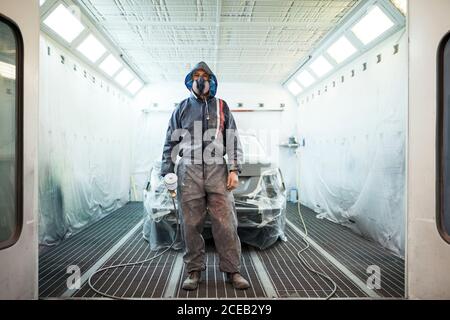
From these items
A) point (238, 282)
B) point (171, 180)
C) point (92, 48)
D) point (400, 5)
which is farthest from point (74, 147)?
point (400, 5)

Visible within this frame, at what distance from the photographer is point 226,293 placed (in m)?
2.02

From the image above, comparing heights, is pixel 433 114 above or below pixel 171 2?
below

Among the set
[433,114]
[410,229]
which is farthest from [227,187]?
[433,114]

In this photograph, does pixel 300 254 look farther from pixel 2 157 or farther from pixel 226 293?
pixel 2 157

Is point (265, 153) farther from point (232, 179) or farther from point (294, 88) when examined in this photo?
point (294, 88)

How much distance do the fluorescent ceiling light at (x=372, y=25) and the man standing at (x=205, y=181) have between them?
6.84 ft

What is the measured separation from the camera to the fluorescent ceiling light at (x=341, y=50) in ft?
12.0

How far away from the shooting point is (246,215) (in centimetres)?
284

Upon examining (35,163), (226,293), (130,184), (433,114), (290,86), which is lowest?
(226,293)

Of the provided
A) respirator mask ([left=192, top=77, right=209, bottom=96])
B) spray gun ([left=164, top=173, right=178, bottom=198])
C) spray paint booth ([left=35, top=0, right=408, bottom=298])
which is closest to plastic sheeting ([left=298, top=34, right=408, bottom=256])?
spray paint booth ([left=35, top=0, right=408, bottom=298])

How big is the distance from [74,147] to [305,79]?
4.10 m

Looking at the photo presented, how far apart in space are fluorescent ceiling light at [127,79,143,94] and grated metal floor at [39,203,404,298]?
3060 millimetres

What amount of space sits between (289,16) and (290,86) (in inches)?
110
